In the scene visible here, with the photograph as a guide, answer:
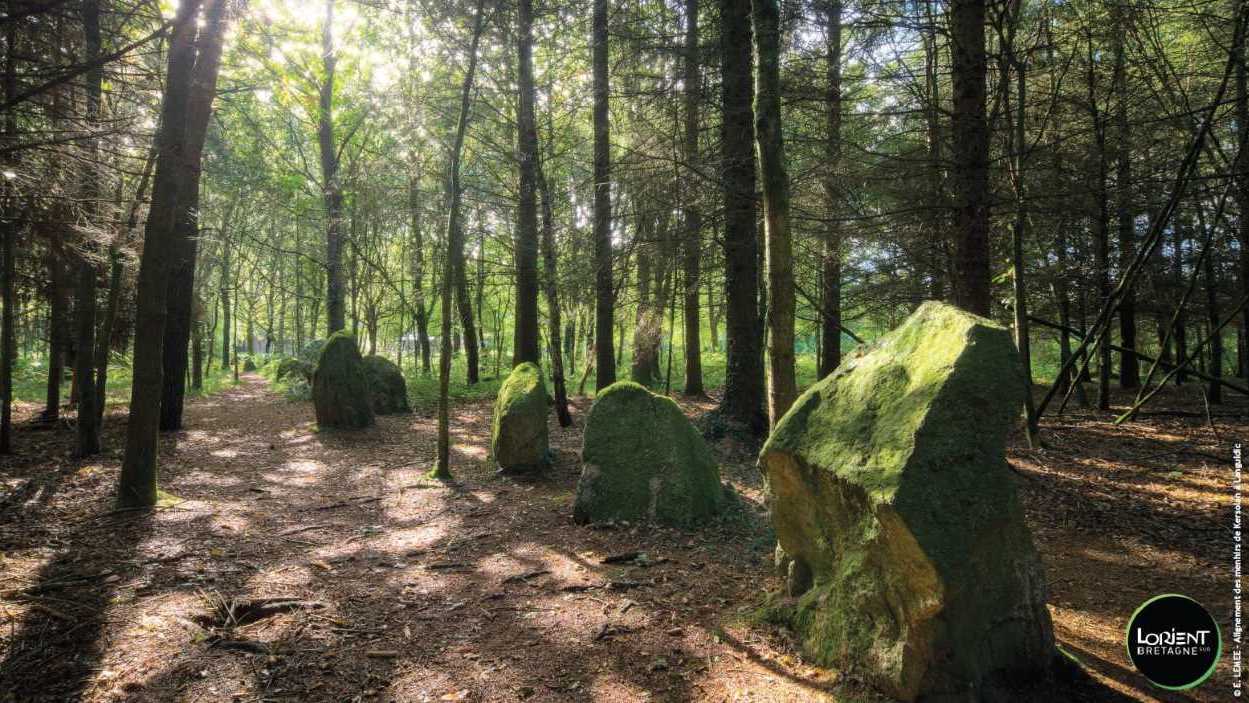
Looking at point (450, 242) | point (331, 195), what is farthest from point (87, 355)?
point (331, 195)

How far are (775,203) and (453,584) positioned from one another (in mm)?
4423

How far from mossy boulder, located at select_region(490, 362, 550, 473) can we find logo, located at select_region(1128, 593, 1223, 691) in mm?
6400

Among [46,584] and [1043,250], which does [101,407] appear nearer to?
[46,584]

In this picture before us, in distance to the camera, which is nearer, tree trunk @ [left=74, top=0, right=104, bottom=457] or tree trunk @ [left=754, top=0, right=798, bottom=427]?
tree trunk @ [left=754, top=0, right=798, bottom=427]

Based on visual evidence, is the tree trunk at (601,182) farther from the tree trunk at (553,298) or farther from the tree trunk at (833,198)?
the tree trunk at (833,198)

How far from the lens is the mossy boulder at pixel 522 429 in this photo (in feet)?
26.5

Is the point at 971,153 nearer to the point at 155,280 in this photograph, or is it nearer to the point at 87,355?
the point at 155,280

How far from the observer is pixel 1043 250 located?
11016 millimetres

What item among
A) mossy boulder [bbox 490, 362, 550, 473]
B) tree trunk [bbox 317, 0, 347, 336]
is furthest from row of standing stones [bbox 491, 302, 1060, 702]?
tree trunk [bbox 317, 0, 347, 336]

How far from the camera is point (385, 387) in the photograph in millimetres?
13656

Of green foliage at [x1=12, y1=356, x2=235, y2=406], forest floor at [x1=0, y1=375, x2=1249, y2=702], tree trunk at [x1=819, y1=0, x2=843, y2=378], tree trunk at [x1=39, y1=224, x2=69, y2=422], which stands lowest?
forest floor at [x1=0, y1=375, x2=1249, y2=702]

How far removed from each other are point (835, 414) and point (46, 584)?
5.61 metres

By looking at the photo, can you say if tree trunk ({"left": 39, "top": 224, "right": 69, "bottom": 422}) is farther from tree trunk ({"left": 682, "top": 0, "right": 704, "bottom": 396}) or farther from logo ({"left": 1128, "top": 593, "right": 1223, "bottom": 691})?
logo ({"left": 1128, "top": 593, "right": 1223, "bottom": 691})

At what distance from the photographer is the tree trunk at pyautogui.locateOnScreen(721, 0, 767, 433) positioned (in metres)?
8.53
